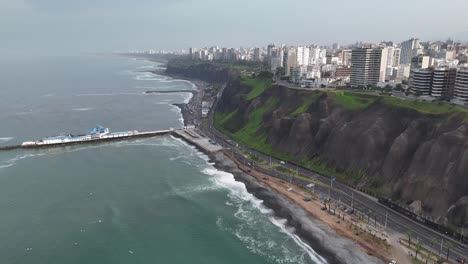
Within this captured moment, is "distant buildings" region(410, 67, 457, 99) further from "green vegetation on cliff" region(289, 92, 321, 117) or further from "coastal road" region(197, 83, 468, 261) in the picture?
"coastal road" region(197, 83, 468, 261)

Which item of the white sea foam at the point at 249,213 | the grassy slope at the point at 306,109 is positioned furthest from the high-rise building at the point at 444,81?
the white sea foam at the point at 249,213

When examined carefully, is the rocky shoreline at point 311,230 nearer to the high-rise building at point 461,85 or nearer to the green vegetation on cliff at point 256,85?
the high-rise building at point 461,85

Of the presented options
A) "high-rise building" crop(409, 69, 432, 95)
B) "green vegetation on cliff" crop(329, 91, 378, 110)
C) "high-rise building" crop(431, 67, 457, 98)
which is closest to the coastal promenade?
"green vegetation on cliff" crop(329, 91, 378, 110)

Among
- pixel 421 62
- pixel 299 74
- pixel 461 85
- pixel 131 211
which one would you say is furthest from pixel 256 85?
pixel 131 211

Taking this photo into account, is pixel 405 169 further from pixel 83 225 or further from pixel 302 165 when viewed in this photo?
→ pixel 83 225

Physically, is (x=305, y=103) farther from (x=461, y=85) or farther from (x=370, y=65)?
(x=461, y=85)
